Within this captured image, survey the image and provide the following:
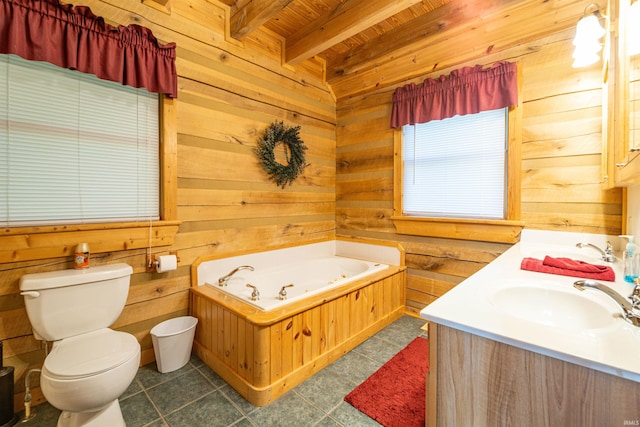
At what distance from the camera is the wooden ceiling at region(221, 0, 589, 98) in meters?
2.17

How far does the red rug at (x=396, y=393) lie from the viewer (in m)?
1.60

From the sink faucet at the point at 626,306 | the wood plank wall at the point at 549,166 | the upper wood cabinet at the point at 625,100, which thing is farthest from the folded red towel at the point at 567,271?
the wood plank wall at the point at 549,166

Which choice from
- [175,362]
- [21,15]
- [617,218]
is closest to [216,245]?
[175,362]

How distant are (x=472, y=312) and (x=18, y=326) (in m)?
2.38

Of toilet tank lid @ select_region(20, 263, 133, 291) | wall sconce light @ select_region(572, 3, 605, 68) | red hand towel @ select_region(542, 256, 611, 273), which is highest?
wall sconce light @ select_region(572, 3, 605, 68)

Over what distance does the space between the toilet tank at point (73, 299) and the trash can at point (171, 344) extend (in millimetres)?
382

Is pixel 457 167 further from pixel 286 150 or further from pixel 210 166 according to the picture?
pixel 210 166

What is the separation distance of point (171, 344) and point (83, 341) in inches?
21.7

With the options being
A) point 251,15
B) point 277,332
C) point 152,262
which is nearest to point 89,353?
point 152,262

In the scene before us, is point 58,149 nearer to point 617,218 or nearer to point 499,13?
point 499,13

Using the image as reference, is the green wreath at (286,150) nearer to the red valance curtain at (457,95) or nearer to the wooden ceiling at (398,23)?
the wooden ceiling at (398,23)

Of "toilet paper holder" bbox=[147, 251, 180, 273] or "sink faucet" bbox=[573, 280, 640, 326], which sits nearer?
"sink faucet" bbox=[573, 280, 640, 326]

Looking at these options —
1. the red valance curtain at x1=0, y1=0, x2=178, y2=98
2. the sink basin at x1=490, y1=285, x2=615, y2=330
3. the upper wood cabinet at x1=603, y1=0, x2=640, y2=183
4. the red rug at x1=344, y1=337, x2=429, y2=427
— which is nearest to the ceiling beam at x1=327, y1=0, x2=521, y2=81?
the upper wood cabinet at x1=603, y1=0, x2=640, y2=183

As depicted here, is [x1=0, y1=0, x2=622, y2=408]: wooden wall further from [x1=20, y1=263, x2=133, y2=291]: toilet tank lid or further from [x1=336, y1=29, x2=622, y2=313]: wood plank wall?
[x1=20, y1=263, x2=133, y2=291]: toilet tank lid
